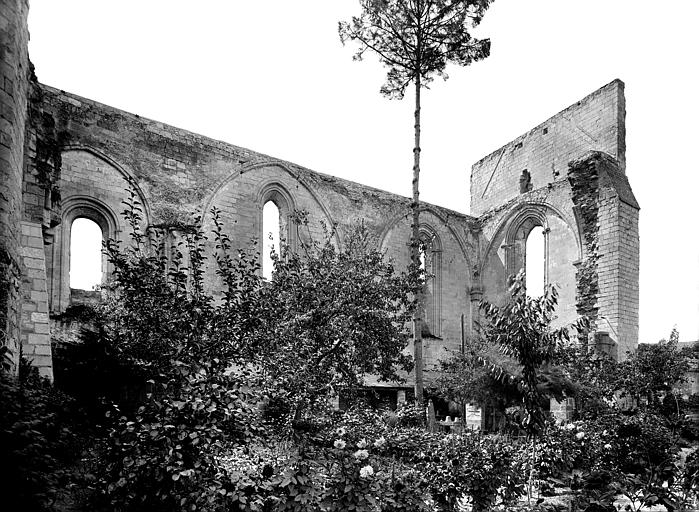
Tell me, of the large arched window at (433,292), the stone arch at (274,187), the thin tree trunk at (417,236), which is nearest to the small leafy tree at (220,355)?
the thin tree trunk at (417,236)

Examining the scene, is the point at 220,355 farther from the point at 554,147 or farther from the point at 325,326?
the point at 554,147

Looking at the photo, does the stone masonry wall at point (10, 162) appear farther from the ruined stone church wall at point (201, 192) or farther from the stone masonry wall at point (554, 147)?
the stone masonry wall at point (554, 147)

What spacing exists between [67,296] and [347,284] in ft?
19.2

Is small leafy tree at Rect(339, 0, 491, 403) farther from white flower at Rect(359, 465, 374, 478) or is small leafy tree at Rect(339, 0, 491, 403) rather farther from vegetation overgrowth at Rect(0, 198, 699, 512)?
white flower at Rect(359, 465, 374, 478)

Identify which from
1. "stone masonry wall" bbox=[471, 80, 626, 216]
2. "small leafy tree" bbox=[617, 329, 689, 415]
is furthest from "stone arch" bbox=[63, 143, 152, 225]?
"stone masonry wall" bbox=[471, 80, 626, 216]

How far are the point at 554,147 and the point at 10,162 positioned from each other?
52.1 feet

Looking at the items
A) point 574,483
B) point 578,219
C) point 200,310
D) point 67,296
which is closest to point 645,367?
point 578,219

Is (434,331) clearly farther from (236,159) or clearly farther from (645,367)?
(236,159)

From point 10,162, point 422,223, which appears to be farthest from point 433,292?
point 10,162

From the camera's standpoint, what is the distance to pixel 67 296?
1114 centimetres

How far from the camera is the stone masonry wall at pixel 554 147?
631 inches

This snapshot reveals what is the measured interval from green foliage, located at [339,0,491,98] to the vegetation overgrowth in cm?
474

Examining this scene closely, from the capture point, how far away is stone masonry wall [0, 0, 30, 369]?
19.7 ft

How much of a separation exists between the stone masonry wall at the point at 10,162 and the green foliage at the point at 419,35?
8.60m
